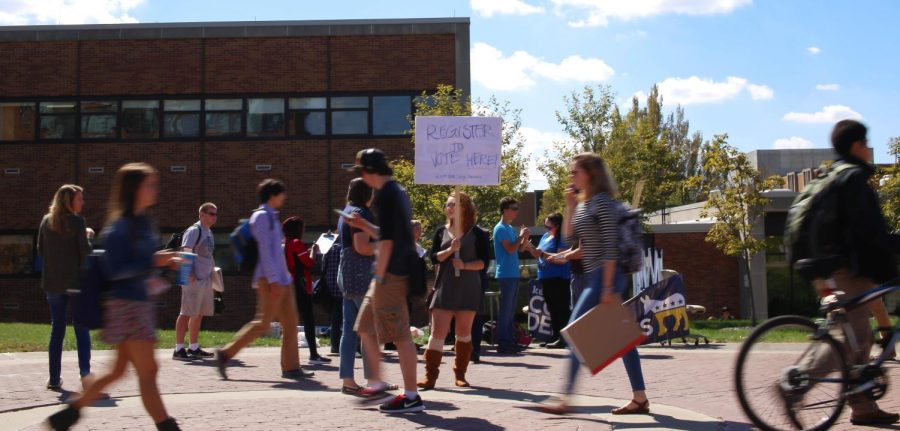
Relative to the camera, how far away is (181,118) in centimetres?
2903

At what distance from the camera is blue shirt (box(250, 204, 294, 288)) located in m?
8.41

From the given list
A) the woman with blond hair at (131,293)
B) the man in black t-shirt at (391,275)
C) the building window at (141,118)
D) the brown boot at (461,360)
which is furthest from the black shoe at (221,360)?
the building window at (141,118)

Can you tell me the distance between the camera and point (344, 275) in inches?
327

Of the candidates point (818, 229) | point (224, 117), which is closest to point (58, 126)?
point (224, 117)

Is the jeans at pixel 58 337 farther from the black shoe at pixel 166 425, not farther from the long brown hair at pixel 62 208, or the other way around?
the black shoe at pixel 166 425

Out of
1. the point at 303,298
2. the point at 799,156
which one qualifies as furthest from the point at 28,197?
the point at 799,156

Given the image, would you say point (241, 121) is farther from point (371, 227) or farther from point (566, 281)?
point (371, 227)

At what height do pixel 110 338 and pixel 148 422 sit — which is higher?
pixel 110 338

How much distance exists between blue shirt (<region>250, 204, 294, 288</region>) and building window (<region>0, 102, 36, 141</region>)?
23843 millimetres

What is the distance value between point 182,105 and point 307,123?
3858 millimetres

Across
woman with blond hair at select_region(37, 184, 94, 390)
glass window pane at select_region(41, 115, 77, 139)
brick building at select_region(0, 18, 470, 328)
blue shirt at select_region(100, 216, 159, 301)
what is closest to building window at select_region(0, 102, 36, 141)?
brick building at select_region(0, 18, 470, 328)

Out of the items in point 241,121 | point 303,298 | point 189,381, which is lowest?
point 189,381

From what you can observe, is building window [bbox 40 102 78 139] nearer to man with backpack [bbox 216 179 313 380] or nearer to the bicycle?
man with backpack [bbox 216 179 313 380]

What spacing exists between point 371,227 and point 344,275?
873 millimetres
